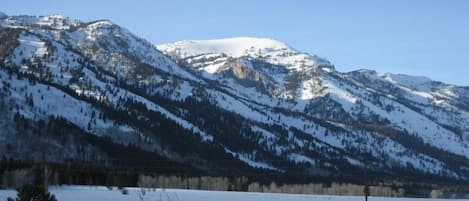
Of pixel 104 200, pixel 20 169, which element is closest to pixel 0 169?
pixel 20 169

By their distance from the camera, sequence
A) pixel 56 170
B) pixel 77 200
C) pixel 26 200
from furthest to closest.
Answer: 1. pixel 56 170
2. pixel 77 200
3. pixel 26 200

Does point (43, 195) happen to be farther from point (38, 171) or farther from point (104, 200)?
point (38, 171)

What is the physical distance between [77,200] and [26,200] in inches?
1975

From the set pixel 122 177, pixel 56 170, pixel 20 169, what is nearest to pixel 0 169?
pixel 20 169

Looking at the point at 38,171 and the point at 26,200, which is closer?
the point at 26,200

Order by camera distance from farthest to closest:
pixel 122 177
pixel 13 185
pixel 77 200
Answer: pixel 122 177 < pixel 13 185 < pixel 77 200

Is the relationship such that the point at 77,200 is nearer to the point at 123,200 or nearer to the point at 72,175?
the point at 123,200

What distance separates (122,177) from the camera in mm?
186250

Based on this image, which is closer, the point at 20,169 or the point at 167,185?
the point at 20,169

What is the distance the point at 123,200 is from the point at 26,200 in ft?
172

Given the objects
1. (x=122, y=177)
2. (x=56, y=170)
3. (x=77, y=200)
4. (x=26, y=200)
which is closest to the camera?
(x=26, y=200)

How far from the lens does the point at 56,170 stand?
564ft

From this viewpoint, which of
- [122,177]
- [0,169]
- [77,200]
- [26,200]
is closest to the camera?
[26,200]

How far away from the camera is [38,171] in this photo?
16162 cm
